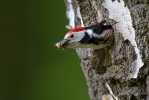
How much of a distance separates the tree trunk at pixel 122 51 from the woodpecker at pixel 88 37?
16 millimetres

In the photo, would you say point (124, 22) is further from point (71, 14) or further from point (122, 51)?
point (71, 14)

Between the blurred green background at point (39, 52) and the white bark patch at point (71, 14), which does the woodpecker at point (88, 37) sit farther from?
the blurred green background at point (39, 52)

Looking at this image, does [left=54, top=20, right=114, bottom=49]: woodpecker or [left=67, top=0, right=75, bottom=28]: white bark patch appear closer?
[left=54, top=20, right=114, bottom=49]: woodpecker

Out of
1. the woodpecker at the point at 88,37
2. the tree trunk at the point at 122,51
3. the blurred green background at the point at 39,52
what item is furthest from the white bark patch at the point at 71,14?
the blurred green background at the point at 39,52

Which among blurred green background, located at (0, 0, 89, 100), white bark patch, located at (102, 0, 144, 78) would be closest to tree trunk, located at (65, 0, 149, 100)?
white bark patch, located at (102, 0, 144, 78)

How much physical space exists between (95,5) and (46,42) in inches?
23.6

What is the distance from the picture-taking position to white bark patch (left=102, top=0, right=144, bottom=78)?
522 millimetres

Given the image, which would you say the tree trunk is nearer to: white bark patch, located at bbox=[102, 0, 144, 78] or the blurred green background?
white bark patch, located at bbox=[102, 0, 144, 78]

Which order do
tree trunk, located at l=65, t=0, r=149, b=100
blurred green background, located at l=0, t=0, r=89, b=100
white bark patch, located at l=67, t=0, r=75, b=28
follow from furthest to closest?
blurred green background, located at l=0, t=0, r=89, b=100 → white bark patch, located at l=67, t=0, r=75, b=28 → tree trunk, located at l=65, t=0, r=149, b=100

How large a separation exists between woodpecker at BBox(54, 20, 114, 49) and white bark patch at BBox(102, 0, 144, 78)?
2 centimetres

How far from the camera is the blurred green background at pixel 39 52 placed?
1.13m

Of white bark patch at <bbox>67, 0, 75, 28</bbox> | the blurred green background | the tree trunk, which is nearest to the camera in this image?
the tree trunk

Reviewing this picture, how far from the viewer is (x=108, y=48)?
572 mm

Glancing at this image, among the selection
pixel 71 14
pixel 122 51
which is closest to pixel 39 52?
pixel 71 14
